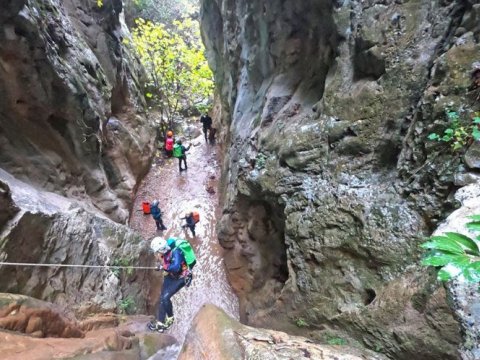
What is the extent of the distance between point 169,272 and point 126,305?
61.1 inches

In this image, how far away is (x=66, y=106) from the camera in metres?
9.48

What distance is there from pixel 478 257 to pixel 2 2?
9.30 metres

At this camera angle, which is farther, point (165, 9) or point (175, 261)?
point (165, 9)

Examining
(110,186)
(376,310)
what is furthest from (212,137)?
(376,310)

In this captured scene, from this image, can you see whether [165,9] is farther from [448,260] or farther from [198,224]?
[448,260]

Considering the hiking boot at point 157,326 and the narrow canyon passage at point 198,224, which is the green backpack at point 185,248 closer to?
the narrow canyon passage at point 198,224

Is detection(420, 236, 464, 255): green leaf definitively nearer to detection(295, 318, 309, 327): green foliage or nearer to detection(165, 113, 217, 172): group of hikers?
detection(295, 318, 309, 327): green foliage

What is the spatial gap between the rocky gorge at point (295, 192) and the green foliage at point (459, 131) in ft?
0.37

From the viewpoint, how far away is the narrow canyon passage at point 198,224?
941 cm

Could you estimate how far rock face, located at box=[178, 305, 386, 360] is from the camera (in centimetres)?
330

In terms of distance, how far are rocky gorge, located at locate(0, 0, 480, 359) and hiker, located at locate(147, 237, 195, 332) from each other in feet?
2.25

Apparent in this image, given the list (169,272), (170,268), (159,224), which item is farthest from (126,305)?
(159,224)

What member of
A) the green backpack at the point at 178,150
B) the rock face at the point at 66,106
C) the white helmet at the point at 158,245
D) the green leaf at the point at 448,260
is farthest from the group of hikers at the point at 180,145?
the green leaf at the point at 448,260

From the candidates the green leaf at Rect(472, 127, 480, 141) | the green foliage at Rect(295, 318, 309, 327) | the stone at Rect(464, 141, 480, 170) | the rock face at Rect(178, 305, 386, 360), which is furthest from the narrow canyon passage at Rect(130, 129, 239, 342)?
the green leaf at Rect(472, 127, 480, 141)
